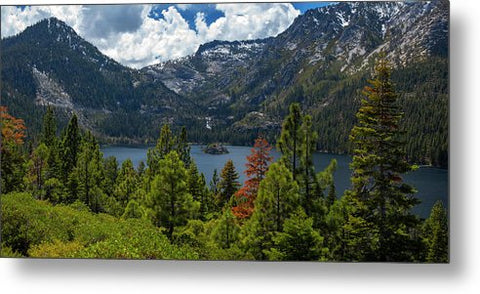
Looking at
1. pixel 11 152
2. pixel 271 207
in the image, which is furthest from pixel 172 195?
pixel 11 152

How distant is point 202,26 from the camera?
18.8 ft

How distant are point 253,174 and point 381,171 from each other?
150 centimetres

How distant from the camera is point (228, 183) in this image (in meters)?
5.73

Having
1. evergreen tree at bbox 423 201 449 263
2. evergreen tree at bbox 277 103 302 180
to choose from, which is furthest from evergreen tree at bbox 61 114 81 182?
evergreen tree at bbox 423 201 449 263

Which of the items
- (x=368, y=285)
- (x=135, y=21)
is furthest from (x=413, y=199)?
(x=135, y=21)

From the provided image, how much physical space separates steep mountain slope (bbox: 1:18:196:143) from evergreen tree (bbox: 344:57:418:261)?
7.13ft

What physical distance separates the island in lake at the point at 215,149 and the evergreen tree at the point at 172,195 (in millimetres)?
363

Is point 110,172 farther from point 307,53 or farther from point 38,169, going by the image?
point 307,53

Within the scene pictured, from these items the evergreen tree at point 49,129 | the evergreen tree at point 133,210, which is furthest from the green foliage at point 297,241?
the evergreen tree at point 49,129

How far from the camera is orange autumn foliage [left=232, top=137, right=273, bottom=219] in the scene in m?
5.65

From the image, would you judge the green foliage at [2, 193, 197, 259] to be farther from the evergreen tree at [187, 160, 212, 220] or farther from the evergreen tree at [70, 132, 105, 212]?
the evergreen tree at [187, 160, 212, 220]

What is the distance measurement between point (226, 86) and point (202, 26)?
827 mm

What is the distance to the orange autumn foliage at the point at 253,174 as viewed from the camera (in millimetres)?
5648

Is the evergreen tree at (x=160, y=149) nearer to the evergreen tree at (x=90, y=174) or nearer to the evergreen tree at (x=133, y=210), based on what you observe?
the evergreen tree at (x=133, y=210)
